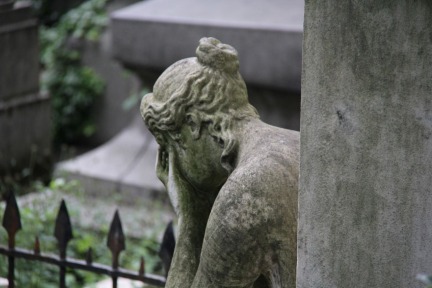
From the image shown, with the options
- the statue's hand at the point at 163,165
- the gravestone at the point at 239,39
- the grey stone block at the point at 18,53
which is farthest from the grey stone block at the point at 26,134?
the statue's hand at the point at 163,165

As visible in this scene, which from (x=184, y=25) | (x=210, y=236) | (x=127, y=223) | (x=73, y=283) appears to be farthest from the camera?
(x=184, y=25)

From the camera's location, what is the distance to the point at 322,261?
223cm

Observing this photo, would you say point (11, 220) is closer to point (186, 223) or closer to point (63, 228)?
point (63, 228)

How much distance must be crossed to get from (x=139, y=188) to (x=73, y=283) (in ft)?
5.87

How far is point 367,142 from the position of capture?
6.93 feet

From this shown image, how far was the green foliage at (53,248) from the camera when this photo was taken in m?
4.68

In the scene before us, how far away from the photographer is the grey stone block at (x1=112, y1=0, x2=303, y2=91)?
6.01 m

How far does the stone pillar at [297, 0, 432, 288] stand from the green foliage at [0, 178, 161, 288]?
256cm

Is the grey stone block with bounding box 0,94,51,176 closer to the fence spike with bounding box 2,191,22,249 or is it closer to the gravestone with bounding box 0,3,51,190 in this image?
the gravestone with bounding box 0,3,51,190

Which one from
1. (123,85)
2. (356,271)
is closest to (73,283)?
(356,271)

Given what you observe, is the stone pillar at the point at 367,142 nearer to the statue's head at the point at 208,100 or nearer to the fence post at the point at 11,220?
the statue's head at the point at 208,100

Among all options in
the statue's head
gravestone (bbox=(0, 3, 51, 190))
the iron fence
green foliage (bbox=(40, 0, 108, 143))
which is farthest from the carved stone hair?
green foliage (bbox=(40, 0, 108, 143))

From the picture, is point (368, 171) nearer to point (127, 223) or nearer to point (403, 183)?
point (403, 183)

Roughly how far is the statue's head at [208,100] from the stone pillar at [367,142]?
421 mm
